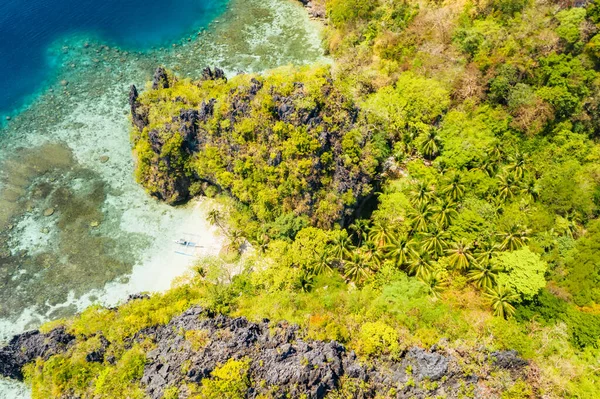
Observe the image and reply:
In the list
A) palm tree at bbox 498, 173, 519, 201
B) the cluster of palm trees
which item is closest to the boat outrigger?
the cluster of palm trees


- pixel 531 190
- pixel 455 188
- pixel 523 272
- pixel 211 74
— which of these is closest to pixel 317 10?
pixel 211 74

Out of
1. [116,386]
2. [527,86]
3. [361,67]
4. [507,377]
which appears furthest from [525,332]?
[361,67]

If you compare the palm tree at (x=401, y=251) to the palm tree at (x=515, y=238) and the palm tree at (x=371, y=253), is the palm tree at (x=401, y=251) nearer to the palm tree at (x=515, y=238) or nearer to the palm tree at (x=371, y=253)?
the palm tree at (x=371, y=253)

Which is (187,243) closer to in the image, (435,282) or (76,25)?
(435,282)

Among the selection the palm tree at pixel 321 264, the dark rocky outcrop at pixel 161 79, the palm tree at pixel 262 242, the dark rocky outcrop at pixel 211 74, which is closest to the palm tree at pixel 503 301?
the palm tree at pixel 321 264

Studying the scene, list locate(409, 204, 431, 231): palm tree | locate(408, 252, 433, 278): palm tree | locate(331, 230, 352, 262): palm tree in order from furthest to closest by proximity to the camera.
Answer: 1. locate(409, 204, 431, 231): palm tree
2. locate(331, 230, 352, 262): palm tree
3. locate(408, 252, 433, 278): palm tree

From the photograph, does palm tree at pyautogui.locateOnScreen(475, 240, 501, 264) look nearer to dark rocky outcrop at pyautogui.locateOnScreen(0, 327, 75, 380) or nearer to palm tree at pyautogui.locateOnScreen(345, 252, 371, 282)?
palm tree at pyautogui.locateOnScreen(345, 252, 371, 282)

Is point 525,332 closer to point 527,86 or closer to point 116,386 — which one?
point 527,86
